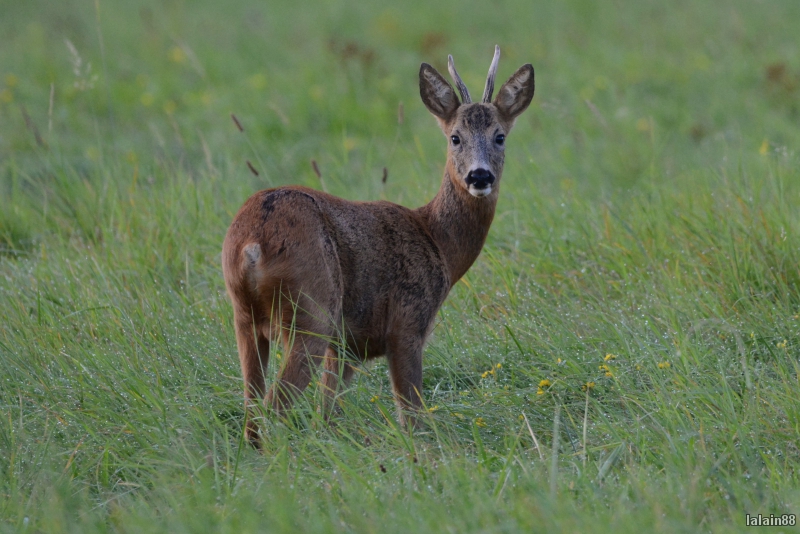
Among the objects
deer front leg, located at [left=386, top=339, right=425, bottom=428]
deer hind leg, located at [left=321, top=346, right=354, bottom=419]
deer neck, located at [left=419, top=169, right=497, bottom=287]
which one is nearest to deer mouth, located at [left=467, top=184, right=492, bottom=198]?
deer neck, located at [left=419, top=169, right=497, bottom=287]

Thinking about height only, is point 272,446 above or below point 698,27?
below

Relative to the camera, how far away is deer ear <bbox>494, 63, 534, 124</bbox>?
4.40m

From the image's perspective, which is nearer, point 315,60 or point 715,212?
point 715,212

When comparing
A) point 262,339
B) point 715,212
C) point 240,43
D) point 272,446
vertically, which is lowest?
point 272,446

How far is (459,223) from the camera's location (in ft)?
13.9

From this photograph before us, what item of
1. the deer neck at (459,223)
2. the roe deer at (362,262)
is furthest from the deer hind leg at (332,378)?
the deer neck at (459,223)

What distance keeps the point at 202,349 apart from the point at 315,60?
21.3 feet

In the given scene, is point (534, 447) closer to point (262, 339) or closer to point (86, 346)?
point (262, 339)

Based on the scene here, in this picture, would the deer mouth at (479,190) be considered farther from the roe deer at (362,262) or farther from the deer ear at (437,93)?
the deer ear at (437,93)

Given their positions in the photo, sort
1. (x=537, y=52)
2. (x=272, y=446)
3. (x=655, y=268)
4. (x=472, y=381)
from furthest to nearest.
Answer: (x=537, y=52) < (x=655, y=268) < (x=472, y=381) < (x=272, y=446)

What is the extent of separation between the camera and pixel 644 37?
10.3 m

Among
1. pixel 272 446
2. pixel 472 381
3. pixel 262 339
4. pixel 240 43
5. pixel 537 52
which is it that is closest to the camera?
pixel 272 446

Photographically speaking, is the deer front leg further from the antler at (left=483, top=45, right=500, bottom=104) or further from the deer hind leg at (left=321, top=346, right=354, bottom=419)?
the antler at (left=483, top=45, right=500, bottom=104)

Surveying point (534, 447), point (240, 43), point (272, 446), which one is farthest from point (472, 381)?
point (240, 43)
